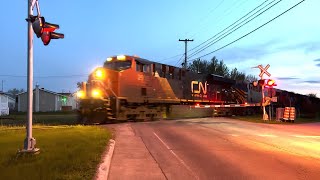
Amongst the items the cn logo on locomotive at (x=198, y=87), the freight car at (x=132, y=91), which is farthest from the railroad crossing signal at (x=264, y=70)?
the freight car at (x=132, y=91)

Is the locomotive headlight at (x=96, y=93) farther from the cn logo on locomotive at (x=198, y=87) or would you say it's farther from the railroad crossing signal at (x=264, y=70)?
the railroad crossing signal at (x=264, y=70)

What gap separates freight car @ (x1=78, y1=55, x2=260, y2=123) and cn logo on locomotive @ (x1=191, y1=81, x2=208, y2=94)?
18.9 inches

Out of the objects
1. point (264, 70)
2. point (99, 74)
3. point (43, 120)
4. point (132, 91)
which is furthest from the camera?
point (43, 120)

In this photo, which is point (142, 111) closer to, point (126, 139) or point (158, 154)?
point (126, 139)

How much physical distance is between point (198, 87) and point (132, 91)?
975 centimetres

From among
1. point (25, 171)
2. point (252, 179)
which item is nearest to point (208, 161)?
point (252, 179)

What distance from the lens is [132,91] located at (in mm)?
27719

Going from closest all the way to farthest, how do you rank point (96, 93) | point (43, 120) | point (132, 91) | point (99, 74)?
point (96, 93), point (99, 74), point (132, 91), point (43, 120)

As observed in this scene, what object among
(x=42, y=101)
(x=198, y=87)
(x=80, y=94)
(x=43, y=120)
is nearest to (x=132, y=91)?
(x=80, y=94)

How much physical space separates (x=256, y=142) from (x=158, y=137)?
4.01 m

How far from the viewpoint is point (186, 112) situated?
3497cm

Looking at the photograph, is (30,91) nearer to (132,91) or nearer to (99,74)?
(99,74)

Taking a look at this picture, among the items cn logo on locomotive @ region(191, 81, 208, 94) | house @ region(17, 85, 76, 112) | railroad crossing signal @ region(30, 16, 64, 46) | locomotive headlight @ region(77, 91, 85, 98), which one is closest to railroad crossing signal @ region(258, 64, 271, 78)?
cn logo on locomotive @ region(191, 81, 208, 94)

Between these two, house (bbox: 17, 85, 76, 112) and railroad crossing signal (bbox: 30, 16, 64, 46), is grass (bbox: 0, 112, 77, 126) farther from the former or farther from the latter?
house (bbox: 17, 85, 76, 112)
